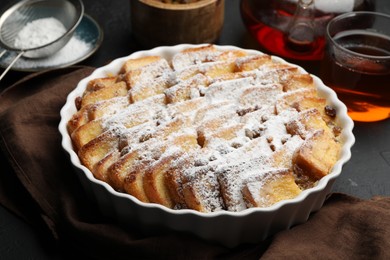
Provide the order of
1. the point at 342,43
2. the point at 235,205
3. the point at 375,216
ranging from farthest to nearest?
the point at 342,43, the point at 375,216, the point at 235,205

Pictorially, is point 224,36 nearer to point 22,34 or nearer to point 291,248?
point 22,34

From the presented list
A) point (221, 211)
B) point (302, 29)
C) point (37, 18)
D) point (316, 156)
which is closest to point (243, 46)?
point (302, 29)

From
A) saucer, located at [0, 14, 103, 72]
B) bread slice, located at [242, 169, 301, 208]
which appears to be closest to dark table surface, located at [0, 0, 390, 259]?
saucer, located at [0, 14, 103, 72]

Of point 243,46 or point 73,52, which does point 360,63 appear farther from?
point 73,52

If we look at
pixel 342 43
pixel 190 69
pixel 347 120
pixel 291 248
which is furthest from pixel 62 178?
pixel 342 43

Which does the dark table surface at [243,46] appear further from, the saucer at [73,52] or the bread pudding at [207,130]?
the bread pudding at [207,130]

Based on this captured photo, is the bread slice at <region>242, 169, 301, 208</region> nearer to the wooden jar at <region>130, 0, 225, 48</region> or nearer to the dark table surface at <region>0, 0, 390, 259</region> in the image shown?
the dark table surface at <region>0, 0, 390, 259</region>

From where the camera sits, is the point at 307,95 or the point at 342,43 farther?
the point at 342,43
